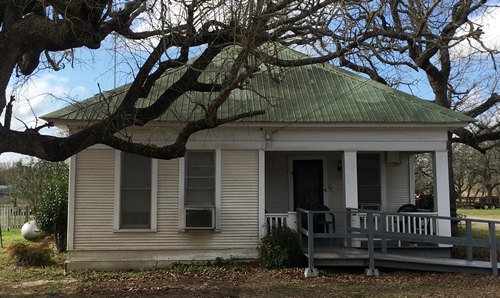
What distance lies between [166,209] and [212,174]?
1.39 metres

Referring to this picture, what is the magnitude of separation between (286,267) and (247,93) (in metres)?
4.64

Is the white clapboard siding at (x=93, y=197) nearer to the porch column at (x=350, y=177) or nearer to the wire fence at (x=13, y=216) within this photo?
the porch column at (x=350, y=177)

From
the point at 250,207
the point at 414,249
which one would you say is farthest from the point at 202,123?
the point at 414,249

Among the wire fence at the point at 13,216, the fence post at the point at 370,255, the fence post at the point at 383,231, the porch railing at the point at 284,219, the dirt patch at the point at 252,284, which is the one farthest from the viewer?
the wire fence at the point at 13,216

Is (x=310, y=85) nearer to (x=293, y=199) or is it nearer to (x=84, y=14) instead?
(x=293, y=199)

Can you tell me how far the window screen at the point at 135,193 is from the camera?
11042 millimetres

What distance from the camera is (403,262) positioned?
10.0 meters

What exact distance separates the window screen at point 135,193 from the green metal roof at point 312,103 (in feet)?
4.30

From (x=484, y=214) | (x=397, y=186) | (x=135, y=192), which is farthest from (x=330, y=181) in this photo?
(x=484, y=214)

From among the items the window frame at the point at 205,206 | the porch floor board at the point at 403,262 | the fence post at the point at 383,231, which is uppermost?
the window frame at the point at 205,206

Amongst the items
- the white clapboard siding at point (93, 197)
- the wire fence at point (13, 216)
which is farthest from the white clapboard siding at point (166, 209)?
the wire fence at point (13, 216)

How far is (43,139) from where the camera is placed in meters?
7.70

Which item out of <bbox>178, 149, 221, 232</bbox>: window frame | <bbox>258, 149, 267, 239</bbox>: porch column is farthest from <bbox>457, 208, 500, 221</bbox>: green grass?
<bbox>178, 149, 221, 232</bbox>: window frame

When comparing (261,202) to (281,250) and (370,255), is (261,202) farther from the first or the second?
(370,255)
